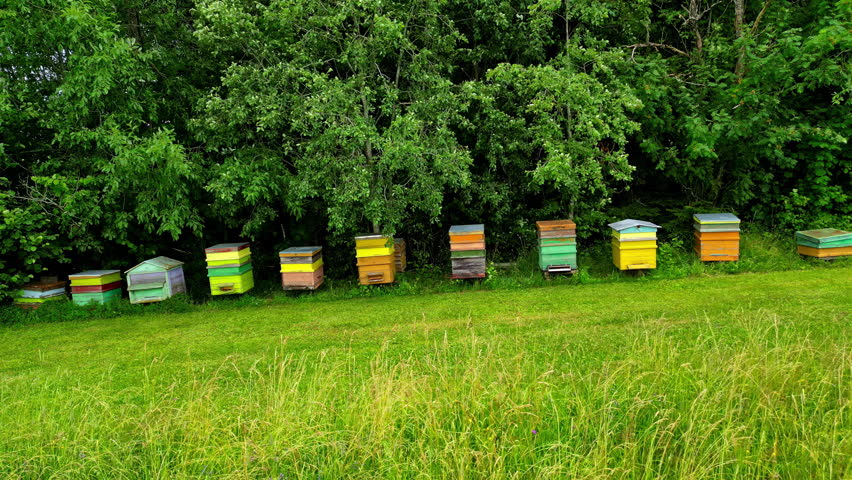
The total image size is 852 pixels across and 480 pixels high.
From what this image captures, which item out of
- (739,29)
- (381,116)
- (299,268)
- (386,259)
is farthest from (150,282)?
(739,29)

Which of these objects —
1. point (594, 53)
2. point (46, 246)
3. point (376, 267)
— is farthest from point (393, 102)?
point (46, 246)

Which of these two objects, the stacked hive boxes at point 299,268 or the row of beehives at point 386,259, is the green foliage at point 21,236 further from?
the stacked hive boxes at point 299,268

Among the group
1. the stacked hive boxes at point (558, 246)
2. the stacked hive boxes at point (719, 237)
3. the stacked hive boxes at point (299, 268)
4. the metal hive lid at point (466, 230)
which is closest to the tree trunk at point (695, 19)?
the stacked hive boxes at point (719, 237)

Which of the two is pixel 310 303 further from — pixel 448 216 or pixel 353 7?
pixel 353 7

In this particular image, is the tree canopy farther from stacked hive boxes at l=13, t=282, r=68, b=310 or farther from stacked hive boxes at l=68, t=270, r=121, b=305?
stacked hive boxes at l=68, t=270, r=121, b=305

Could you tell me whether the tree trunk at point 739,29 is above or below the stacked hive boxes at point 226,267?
above

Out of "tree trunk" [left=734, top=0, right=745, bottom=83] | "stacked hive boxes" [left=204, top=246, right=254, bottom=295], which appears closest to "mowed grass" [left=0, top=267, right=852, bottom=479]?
"stacked hive boxes" [left=204, top=246, right=254, bottom=295]

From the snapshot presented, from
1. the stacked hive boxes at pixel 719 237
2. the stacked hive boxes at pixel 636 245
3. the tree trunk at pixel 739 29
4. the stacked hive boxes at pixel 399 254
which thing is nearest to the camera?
the stacked hive boxes at pixel 636 245

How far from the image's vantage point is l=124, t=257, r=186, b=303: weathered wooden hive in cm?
818

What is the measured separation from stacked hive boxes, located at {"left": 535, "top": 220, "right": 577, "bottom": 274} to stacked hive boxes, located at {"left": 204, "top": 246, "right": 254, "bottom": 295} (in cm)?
457

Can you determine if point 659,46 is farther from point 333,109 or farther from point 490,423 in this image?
point 490,423

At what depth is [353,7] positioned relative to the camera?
7906mm

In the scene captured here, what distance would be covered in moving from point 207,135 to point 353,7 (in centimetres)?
303

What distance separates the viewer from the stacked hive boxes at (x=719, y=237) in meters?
8.26
